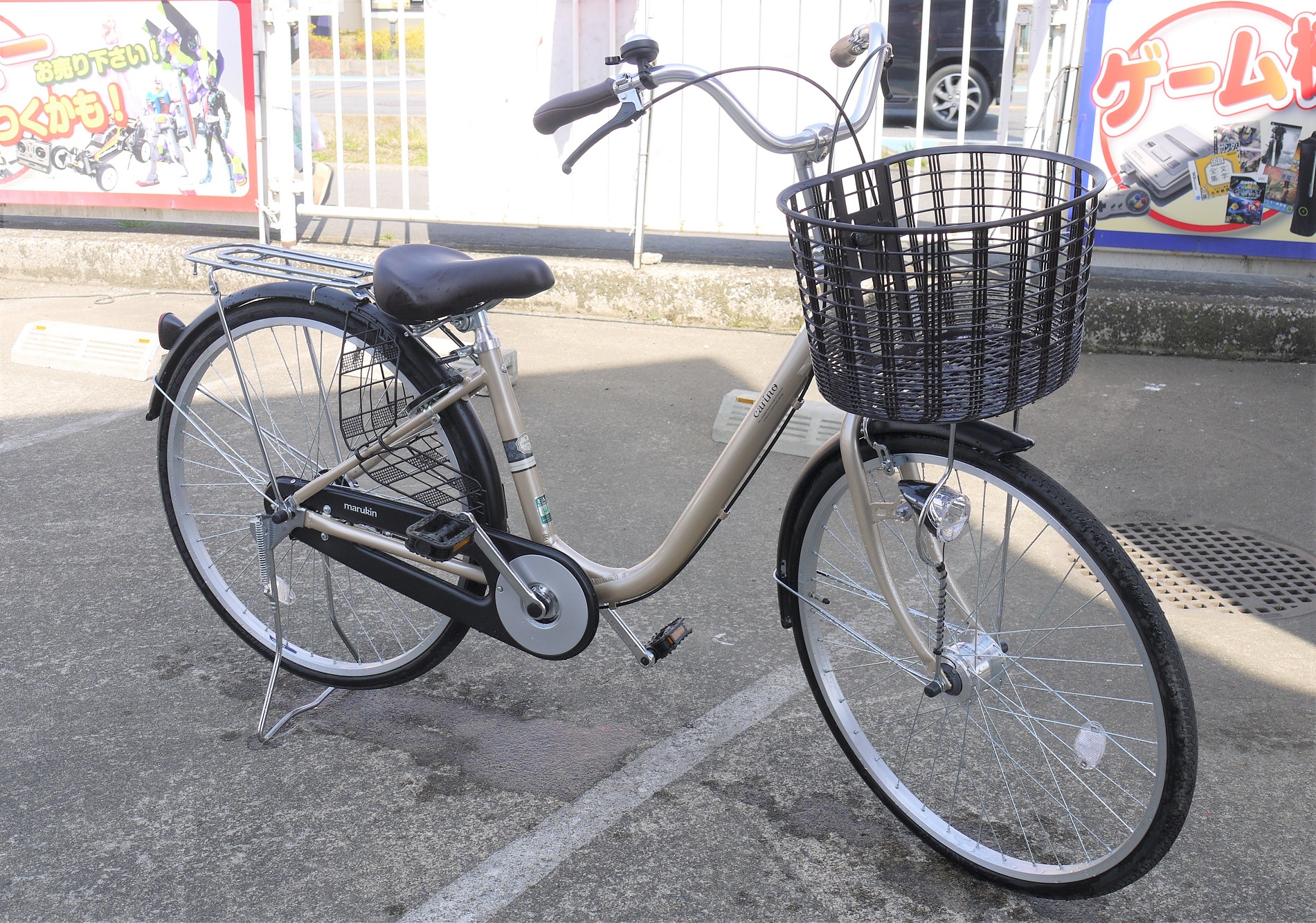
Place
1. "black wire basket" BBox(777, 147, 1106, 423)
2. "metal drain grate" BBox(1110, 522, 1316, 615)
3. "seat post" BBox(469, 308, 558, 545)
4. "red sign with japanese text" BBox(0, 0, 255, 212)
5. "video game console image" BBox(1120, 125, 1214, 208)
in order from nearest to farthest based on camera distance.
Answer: "black wire basket" BBox(777, 147, 1106, 423), "seat post" BBox(469, 308, 558, 545), "metal drain grate" BBox(1110, 522, 1316, 615), "video game console image" BBox(1120, 125, 1214, 208), "red sign with japanese text" BBox(0, 0, 255, 212)

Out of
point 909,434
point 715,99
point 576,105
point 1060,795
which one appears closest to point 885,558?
point 909,434

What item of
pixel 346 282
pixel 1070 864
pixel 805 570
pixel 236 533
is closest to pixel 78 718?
pixel 236 533

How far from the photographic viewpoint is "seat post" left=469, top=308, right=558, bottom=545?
8.32ft

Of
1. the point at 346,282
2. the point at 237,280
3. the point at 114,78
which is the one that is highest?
the point at 114,78

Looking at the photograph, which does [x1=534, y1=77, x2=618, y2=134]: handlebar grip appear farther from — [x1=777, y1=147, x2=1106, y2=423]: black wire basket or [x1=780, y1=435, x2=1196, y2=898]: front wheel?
A: [x1=780, y1=435, x2=1196, y2=898]: front wheel

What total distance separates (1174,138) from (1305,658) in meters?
3.33

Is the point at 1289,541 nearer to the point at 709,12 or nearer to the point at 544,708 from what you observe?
the point at 544,708

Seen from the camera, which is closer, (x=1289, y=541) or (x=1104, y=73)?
(x=1289, y=541)

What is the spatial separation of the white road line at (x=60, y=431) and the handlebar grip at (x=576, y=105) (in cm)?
320

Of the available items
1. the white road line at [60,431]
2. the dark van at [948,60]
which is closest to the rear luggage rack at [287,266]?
the white road line at [60,431]

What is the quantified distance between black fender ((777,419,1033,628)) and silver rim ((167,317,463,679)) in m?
0.88

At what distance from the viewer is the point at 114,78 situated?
6.79m

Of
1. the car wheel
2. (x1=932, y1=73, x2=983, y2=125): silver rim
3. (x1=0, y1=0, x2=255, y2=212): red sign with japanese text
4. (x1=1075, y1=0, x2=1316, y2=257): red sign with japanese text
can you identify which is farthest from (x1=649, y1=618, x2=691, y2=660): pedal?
(x1=932, y1=73, x2=983, y2=125): silver rim

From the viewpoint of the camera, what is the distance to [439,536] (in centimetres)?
257
